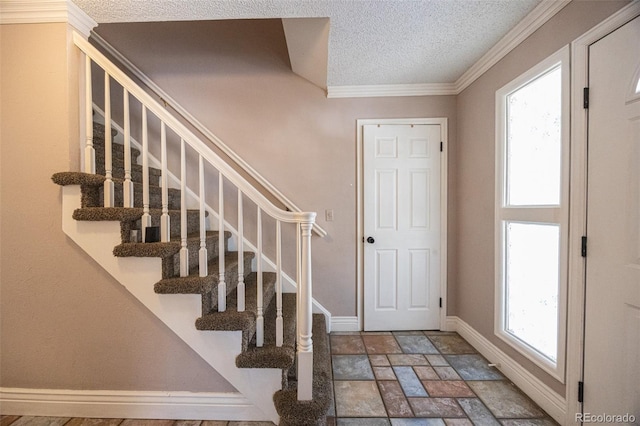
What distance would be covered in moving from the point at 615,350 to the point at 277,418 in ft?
5.58

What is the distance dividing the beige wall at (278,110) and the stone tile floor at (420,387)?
1.64ft

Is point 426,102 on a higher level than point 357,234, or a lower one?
higher

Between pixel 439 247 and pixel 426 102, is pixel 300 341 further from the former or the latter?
pixel 426 102

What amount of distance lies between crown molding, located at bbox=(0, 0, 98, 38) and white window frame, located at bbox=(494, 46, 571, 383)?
9.18 ft

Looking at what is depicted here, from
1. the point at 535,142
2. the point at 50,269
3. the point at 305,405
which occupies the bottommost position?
the point at 305,405

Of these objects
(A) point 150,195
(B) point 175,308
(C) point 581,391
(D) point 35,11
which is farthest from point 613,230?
(D) point 35,11

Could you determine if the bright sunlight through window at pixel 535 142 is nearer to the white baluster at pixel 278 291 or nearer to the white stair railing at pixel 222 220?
the white stair railing at pixel 222 220

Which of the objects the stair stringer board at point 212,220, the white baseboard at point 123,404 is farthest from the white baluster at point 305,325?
the stair stringer board at point 212,220

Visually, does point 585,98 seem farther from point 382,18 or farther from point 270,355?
point 270,355

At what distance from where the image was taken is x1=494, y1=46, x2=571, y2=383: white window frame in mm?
1319

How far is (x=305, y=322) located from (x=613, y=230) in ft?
5.03

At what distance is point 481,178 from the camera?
6.61ft

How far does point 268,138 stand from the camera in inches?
91.1

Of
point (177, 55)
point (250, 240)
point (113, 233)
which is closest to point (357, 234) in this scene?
point (250, 240)
